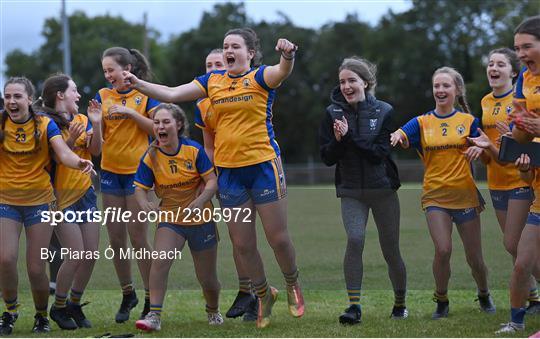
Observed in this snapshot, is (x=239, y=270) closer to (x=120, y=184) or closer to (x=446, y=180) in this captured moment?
(x=120, y=184)

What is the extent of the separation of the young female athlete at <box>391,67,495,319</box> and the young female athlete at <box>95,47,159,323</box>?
2.30m

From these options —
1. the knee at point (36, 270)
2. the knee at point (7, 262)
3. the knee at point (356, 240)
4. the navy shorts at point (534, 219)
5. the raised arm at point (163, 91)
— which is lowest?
the knee at point (36, 270)

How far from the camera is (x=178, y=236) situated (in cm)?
703

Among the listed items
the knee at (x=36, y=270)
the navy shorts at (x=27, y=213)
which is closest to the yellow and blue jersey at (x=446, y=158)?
the navy shorts at (x=27, y=213)

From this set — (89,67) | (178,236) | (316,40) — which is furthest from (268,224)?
(89,67)

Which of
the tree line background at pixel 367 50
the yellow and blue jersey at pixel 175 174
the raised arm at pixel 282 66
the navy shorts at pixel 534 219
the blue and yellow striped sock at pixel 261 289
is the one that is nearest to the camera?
the navy shorts at pixel 534 219

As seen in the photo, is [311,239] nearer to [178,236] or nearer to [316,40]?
[178,236]

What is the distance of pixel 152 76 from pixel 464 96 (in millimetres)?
2878

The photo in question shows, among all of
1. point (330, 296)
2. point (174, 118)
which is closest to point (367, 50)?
point (330, 296)

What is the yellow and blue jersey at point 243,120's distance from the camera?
674 cm

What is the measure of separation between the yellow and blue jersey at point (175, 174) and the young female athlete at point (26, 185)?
48 centimetres

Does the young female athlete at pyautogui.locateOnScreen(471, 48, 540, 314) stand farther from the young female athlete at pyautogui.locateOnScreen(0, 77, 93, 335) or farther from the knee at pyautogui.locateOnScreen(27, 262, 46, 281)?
the knee at pyautogui.locateOnScreen(27, 262, 46, 281)

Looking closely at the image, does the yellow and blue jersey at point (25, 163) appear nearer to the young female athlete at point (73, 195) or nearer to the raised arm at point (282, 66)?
the young female athlete at point (73, 195)

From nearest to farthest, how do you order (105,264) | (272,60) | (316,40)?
(105,264)
(272,60)
(316,40)
